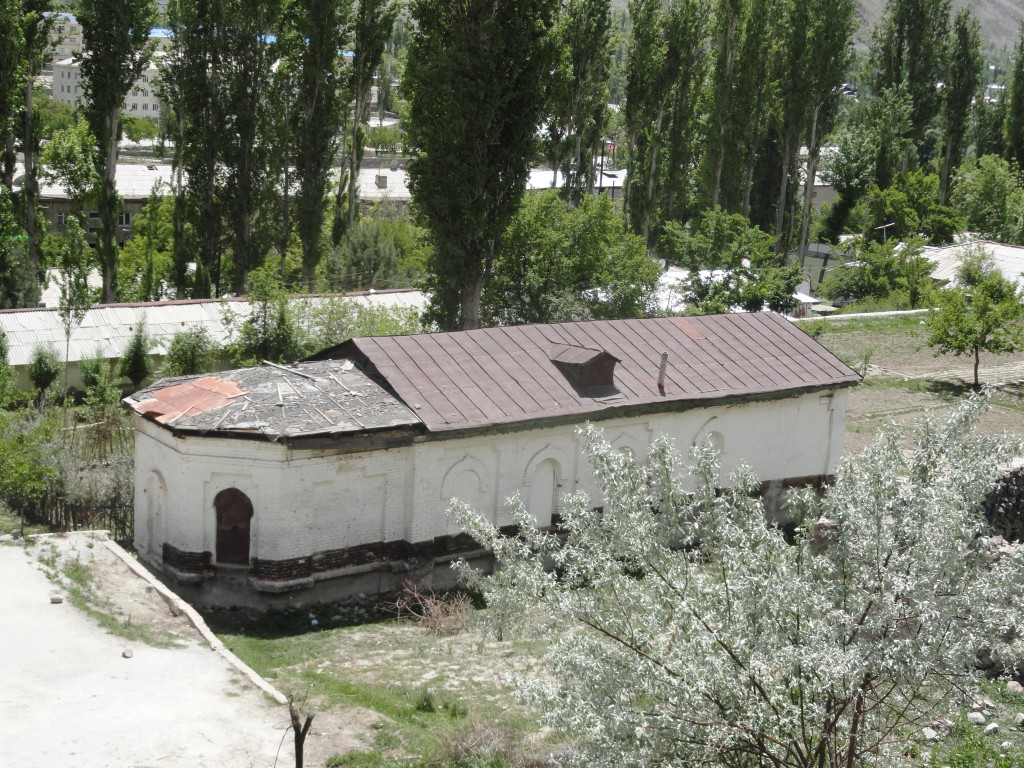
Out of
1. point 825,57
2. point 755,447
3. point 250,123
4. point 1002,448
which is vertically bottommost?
point 755,447

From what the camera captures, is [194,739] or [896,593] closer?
[896,593]

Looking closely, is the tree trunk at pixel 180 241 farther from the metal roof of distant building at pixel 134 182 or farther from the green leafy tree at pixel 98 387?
the metal roof of distant building at pixel 134 182

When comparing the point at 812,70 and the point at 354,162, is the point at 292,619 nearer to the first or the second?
the point at 354,162

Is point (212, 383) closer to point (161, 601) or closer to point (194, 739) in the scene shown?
point (161, 601)

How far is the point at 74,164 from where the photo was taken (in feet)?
97.6

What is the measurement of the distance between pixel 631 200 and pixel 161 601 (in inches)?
1309

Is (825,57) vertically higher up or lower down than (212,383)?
higher up

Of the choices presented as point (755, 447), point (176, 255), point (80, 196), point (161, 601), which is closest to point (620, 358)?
point (755, 447)

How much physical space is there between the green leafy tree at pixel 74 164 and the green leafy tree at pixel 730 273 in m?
15.1

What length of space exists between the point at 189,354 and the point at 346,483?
37.6 ft

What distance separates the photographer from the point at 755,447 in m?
19.1

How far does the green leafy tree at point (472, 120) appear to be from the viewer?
2448 centimetres

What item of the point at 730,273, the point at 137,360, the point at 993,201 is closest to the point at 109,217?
the point at 137,360

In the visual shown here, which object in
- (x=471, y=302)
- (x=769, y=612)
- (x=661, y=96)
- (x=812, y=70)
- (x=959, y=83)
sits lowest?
(x=769, y=612)
